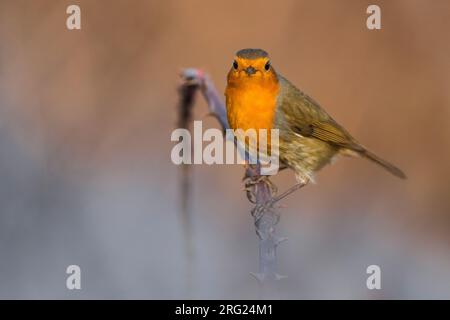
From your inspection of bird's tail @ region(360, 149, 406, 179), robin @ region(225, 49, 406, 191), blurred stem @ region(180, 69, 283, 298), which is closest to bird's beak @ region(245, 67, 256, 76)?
robin @ region(225, 49, 406, 191)

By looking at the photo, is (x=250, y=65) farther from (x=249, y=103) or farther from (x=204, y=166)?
(x=204, y=166)

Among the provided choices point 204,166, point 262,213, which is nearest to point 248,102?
point 262,213

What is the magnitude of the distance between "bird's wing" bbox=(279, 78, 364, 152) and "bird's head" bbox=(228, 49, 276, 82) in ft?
1.33

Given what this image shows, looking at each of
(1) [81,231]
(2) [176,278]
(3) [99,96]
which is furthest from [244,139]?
(3) [99,96]

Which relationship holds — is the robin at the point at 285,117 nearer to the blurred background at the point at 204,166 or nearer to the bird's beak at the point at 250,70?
the bird's beak at the point at 250,70

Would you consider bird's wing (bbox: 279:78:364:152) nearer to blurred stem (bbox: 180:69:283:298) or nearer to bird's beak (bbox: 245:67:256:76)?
bird's beak (bbox: 245:67:256:76)

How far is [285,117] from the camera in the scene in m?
3.82

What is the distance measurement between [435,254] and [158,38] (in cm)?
255

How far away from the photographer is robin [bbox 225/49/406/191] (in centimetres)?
343

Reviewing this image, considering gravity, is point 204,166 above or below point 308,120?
below

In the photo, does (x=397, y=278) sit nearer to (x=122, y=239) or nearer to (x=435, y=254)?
(x=435, y=254)

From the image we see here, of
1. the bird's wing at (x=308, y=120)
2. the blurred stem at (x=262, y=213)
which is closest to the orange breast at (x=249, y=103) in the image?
the bird's wing at (x=308, y=120)

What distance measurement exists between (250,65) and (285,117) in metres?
0.53
